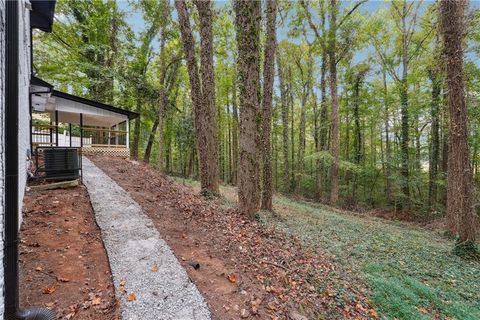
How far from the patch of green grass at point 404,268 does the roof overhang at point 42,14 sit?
7729 millimetres

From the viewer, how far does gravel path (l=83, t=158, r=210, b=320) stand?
2473 millimetres

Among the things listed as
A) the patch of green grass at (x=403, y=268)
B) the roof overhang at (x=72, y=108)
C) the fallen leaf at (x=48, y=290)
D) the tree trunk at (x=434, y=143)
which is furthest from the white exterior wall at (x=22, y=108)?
the tree trunk at (x=434, y=143)

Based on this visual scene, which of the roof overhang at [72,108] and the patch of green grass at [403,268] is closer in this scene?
the patch of green grass at [403,268]

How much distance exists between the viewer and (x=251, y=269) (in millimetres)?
3564

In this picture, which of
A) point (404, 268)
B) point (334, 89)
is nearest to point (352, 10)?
point (334, 89)

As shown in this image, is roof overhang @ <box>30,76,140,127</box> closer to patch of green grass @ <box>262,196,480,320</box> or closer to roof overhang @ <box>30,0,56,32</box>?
roof overhang @ <box>30,0,56,32</box>

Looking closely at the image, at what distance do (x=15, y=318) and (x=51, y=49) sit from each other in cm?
1734

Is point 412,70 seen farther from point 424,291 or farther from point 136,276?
point 136,276

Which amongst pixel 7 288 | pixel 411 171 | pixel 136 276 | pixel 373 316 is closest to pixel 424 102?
pixel 411 171

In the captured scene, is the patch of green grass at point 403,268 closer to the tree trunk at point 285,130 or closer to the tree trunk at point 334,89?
the tree trunk at point 334,89

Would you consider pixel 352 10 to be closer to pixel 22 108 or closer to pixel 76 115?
pixel 22 108

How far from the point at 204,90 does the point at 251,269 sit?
6182mm

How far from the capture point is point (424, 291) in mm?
3986

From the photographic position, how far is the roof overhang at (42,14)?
5.40m
